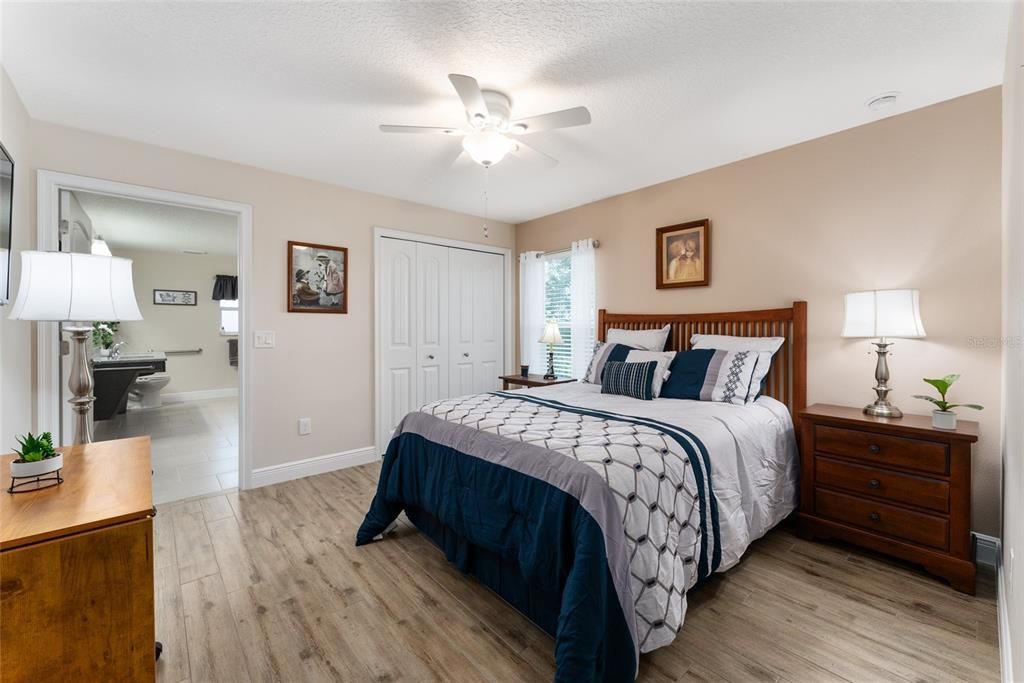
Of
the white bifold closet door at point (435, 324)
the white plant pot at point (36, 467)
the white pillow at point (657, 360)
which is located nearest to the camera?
the white plant pot at point (36, 467)

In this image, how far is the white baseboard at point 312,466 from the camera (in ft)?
11.1

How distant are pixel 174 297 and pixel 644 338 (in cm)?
768

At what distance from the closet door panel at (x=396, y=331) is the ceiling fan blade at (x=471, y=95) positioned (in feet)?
7.29

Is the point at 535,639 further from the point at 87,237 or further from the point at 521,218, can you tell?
the point at 87,237

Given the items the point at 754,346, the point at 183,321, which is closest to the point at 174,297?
the point at 183,321

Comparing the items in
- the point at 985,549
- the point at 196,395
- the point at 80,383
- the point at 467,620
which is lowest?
the point at 467,620

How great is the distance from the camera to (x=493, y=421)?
2.16 meters

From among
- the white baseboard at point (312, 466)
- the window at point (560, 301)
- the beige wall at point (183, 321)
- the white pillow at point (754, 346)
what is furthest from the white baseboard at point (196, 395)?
the white pillow at point (754, 346)

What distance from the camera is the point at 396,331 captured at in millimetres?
4156

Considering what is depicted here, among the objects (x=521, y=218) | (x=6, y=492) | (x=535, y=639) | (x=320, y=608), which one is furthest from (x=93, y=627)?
(x=521, y=218)

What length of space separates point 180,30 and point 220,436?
A: 4447 mm

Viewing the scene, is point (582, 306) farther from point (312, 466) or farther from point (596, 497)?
point (596, 497)

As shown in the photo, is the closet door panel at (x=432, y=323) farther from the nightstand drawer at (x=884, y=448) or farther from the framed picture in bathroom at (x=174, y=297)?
the framed picture in bathroom at (x=174, y=297)

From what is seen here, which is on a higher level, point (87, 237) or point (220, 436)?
point (87, 237)
